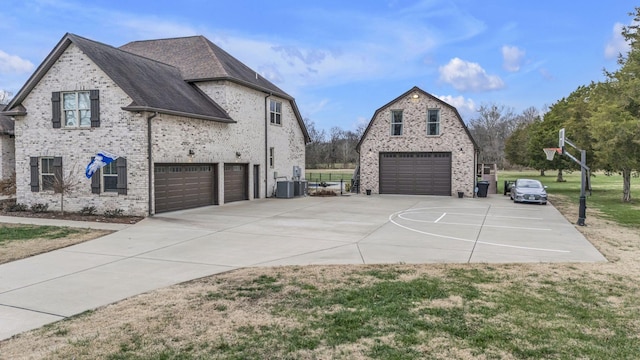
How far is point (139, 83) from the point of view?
17.6m

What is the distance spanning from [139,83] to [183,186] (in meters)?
4.65

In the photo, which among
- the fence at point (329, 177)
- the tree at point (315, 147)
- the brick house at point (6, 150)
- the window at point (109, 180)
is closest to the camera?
the window at point (109, 180)

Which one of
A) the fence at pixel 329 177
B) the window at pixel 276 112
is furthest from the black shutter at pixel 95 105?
the fence at pixel 329 177

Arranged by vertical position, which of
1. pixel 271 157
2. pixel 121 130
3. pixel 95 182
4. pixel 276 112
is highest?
pixel 276 112

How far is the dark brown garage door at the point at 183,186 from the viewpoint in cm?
1755

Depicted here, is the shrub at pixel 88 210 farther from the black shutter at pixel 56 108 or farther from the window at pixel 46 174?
the black shutter at pixel 56 108

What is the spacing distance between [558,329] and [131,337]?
5.10 m

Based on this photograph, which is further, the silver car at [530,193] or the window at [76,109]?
the silver car at [530,193]

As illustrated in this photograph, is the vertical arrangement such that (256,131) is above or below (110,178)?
above

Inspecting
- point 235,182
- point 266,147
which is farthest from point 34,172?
point 266,147

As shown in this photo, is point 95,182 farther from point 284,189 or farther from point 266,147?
point 284,189

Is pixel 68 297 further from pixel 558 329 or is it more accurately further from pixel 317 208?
pixel 317 208

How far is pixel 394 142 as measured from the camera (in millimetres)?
27969

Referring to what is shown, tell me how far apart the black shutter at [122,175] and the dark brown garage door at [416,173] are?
653 inches
